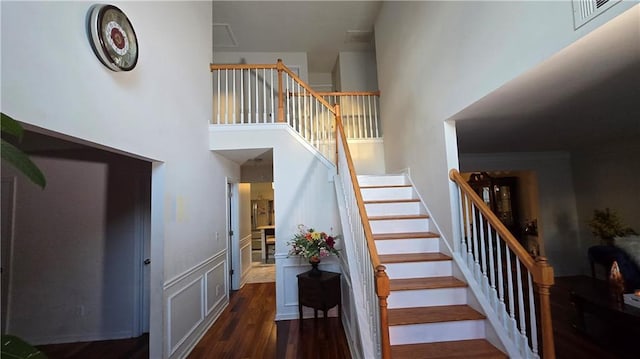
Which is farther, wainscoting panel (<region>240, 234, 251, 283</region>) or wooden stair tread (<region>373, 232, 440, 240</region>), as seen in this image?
wainscoting panel (<region>240, 234, 251, 283</region>)

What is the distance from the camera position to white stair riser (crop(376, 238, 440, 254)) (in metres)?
2.91

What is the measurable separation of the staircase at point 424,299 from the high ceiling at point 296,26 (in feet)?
12.7

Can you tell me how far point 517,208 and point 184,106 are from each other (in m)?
7.01

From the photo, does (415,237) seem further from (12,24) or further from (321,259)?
(12,24)

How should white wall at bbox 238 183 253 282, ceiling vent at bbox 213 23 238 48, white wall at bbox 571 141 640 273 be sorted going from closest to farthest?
white wall at bbox 571 141 640 273, ceiling vent at bbox 213 23 238 48, white wall at bbox 238 183 253 282

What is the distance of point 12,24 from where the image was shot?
1.23m

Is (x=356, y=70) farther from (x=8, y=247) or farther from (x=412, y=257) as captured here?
(x=8, y=247)

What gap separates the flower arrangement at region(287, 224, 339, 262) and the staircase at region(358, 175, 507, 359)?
2.36ft

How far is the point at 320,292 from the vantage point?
339 centimetres

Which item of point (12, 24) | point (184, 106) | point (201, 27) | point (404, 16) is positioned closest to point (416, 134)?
point (404, 16)

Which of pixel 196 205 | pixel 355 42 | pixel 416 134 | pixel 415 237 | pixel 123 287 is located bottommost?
pixel 123 287

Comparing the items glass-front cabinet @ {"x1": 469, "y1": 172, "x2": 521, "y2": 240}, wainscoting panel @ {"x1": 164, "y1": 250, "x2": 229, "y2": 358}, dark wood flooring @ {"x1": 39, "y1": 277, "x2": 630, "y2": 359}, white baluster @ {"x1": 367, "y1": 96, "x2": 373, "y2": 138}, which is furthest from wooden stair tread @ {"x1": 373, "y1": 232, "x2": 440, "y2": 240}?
glass-front cabinet @ {"x1": 469, "y1": 172, "x2": 521, "y2": 240}

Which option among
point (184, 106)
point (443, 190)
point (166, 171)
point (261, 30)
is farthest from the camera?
point (261, 30)

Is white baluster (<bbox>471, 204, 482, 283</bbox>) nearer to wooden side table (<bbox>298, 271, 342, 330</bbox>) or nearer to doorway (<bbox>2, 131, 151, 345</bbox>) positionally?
wooden side table (<bbox>298, 271, 342, 330</bbox>)
